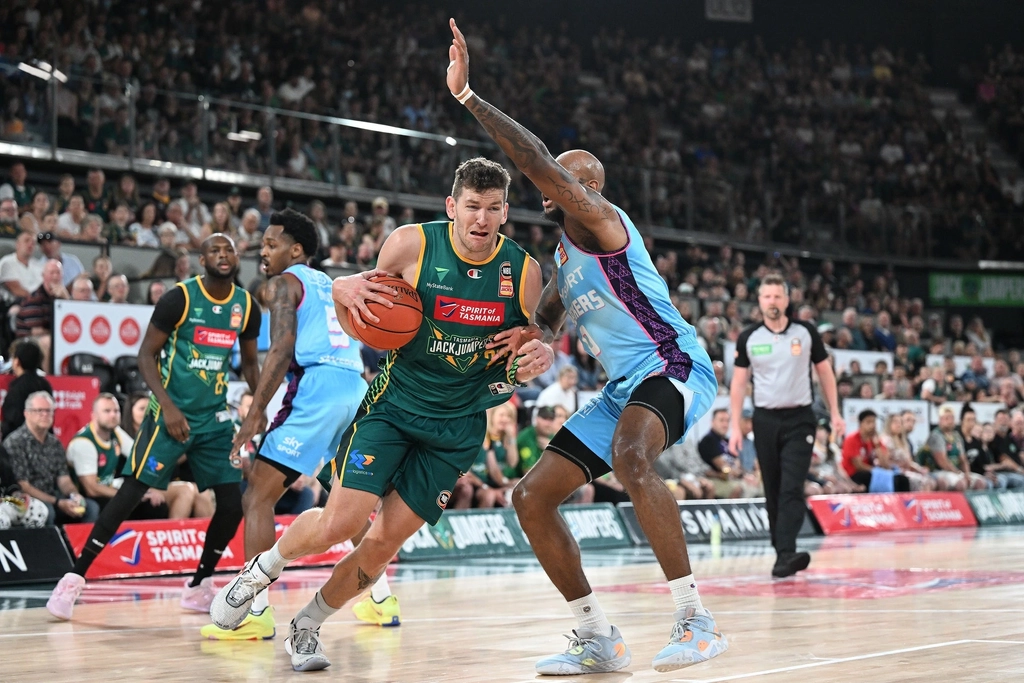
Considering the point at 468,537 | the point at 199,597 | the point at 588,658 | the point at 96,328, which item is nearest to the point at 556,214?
the point at 588,658

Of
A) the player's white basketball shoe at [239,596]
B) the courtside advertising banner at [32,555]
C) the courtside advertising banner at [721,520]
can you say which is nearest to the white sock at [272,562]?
the player's white basketball shoe at [239,596]

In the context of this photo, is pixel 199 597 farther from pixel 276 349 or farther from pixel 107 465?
pixel 107 465

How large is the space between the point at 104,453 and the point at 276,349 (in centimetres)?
472

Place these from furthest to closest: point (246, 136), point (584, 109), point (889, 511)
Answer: point (584, 109) < point (246, 136) < point (889, 511)

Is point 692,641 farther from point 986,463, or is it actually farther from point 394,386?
point 986,463

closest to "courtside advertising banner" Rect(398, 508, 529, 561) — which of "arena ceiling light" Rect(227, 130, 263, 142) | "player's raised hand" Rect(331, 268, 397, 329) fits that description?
"player's raised hand" Rect(331, 268, 397, 329)

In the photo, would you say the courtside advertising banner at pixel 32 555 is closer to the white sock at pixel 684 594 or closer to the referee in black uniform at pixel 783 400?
the referee in black uniform at pixel 783 400

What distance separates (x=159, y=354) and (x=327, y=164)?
35.7 ft

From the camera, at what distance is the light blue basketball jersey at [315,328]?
678 centimetres

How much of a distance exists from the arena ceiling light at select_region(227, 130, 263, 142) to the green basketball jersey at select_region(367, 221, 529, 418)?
40.5 feet

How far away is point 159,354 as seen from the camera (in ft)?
24.5

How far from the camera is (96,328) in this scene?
1165cm

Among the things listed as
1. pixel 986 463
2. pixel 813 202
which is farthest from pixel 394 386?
pixel 813 202

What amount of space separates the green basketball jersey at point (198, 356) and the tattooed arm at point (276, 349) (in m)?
0.95
